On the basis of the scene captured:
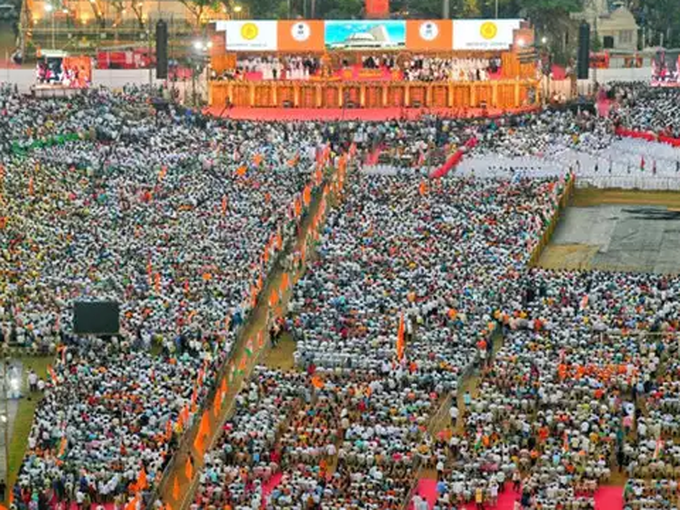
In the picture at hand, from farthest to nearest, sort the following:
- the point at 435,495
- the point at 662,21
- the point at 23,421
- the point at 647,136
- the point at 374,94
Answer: the point at 662,21, the point at 374,94, the point at 647,136, the point at 23,421, the point at 435,495

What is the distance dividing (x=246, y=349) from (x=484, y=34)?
52.6 meters

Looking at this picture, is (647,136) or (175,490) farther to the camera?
(647,136)

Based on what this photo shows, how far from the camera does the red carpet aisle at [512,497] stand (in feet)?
203

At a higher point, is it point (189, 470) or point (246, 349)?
point (246, 349)

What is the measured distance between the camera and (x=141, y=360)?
2815 inches

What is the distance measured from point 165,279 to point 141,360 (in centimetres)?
1145

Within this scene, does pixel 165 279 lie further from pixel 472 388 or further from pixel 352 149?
pixel 352 149

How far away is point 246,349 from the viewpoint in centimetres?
7656

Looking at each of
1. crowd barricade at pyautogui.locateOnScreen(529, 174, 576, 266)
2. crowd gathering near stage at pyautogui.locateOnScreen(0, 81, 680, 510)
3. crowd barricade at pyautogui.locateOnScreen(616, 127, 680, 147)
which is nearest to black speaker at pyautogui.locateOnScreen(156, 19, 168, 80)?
crowd gathering near stage at pyautogui.locateOnScreen(0, 81, 680, 510)

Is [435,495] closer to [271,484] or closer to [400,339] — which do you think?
[271,484]

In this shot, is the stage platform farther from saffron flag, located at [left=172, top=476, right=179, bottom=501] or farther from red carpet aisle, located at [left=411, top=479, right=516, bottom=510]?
red carpet aisle, located at [left=411, top=479, right=516, bottom=510]

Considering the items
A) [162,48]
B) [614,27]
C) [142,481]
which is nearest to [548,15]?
[614,27]

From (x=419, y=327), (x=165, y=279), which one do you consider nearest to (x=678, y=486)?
(x=419, y=327)

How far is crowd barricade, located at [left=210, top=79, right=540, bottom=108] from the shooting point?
406 ft
